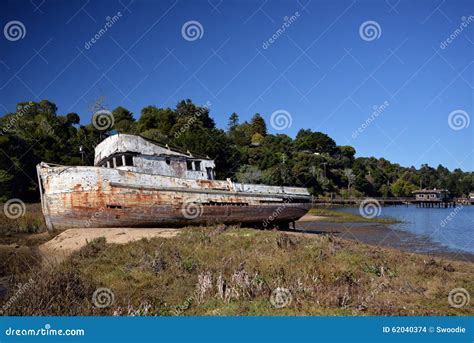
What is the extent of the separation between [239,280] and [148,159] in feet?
41.6

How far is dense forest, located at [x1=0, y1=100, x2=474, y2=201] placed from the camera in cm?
3822

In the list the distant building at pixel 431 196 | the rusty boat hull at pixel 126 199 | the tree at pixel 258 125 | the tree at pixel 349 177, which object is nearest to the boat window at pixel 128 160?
the rusty boat hull at pixel 126 199

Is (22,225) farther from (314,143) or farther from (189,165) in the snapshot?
(314,143)

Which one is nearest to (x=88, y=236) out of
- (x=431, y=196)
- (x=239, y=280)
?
(x=239, y=280)

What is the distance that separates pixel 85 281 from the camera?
28.6ft

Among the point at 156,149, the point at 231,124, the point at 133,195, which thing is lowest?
the point at 133,195

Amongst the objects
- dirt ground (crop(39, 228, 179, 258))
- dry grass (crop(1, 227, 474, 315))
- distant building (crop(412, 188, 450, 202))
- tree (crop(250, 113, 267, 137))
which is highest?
tree (crop(250, 113, 267, 137))

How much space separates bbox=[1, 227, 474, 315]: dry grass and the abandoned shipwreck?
416 centimetres

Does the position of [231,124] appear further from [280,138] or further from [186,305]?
[186,305]

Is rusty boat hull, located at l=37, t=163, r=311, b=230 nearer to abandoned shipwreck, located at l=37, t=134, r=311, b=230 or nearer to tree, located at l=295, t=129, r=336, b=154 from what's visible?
abandoned shipwreck, located at l=37, t=134, r=311, b=230

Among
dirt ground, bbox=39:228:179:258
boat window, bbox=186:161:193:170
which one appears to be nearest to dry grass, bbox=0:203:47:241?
dirt ground, bbox=39:228:179:258

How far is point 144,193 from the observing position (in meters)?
18.2

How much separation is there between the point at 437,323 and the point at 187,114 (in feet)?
237

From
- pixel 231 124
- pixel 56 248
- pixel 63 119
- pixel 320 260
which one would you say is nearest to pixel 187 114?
pixel 63 119
